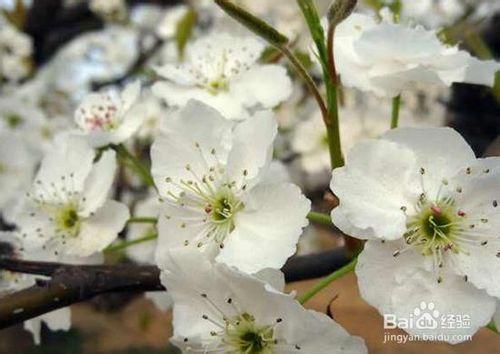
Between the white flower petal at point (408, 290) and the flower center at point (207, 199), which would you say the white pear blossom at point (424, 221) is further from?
the flower center at point (207, 199)

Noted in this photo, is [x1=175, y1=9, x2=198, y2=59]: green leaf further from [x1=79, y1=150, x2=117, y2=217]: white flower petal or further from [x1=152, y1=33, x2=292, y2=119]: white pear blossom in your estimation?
[x1=79, y1=150, x2=117, y2=217]: white flower petal

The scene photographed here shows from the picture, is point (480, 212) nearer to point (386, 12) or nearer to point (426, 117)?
point (386, 12)

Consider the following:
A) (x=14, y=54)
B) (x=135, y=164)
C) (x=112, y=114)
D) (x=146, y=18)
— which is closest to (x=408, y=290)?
(x=135, y=164)

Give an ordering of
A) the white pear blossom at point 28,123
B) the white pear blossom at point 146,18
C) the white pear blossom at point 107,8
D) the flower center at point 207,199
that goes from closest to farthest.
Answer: the flower center at point 207,199 → the white pear blossom at point 28,123 → the white pear blossom at point 107,8 → the white pear blossom at point 146,18

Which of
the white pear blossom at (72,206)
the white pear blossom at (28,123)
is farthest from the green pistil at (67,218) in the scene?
the white pear blossom at (28,123)

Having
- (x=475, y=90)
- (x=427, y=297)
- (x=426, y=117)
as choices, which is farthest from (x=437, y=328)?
(x=426, y=117)

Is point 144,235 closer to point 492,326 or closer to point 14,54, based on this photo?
point 492,326

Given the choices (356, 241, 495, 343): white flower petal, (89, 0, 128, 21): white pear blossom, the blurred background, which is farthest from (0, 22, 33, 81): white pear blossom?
(356, 241, 495, 343): white flower petal
